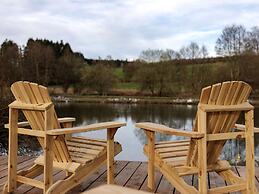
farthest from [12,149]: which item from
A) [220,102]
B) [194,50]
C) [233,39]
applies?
[194,50]

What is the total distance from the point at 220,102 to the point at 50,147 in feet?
3.96

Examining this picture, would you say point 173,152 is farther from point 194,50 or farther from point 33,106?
point 194,50

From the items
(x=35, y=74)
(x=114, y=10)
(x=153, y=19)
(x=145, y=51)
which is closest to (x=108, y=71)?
(x=145, y=51)

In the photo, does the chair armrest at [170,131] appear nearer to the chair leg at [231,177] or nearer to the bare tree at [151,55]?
the chair leg at [231,177]

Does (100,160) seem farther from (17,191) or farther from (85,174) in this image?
(17,191)

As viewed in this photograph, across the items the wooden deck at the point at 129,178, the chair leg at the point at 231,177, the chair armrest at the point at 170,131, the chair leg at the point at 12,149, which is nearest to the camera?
the chair armrest at the point at 170,131

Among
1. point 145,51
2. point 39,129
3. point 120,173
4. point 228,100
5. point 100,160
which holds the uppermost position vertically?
point 145,51

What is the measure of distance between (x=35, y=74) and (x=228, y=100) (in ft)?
87.5

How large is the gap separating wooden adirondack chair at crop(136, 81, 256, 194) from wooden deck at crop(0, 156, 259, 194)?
0.35m

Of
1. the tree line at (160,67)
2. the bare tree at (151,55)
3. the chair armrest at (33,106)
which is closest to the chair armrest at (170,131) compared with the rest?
the chair armrest at (33,106)

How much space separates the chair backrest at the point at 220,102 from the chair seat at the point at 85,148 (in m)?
0.68

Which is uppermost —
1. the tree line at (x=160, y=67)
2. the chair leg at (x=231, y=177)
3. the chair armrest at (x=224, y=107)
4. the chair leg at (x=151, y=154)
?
the tree line at (x=160, y=67)

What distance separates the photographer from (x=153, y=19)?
21484mm

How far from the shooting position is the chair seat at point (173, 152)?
2715 mm
